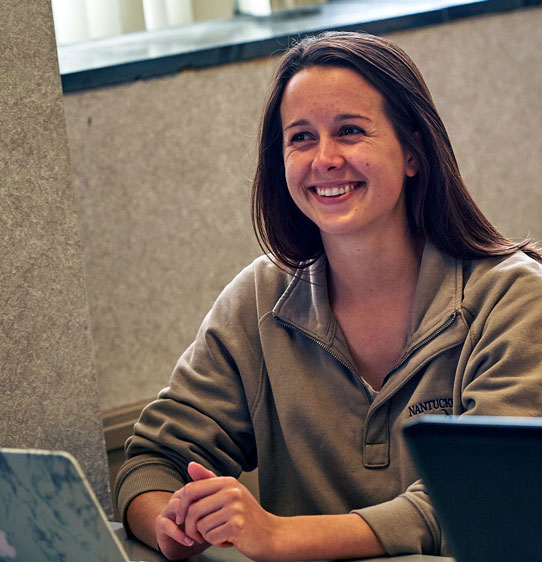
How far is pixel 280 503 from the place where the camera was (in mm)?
1445

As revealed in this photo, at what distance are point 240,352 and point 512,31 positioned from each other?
5.73ft

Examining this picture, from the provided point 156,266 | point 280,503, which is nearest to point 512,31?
point 156,266

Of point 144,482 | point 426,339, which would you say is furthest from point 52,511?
point 426,339

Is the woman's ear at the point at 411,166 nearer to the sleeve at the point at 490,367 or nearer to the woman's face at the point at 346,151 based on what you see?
the woman's face at the point at 346,151

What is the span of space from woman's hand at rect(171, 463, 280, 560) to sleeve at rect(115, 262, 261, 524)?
0.22 meters

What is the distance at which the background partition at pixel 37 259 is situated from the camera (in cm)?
135

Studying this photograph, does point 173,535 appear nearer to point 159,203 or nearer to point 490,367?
point 490,367

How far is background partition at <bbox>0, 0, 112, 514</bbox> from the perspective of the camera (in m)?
1.35

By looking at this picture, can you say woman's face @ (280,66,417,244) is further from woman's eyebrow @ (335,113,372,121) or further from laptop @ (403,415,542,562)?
laptop @ (403,415,542,562)

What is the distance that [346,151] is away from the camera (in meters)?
1.36

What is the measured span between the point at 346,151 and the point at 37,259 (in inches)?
18.0

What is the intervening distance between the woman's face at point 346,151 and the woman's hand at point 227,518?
0.42 metres

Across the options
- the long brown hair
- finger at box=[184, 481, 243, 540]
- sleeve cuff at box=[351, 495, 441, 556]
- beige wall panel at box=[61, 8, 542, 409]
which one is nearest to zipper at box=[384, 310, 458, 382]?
the long brown hair

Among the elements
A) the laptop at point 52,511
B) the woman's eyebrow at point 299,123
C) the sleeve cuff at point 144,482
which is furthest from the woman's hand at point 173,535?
the woman's eyebrow at point 299,123
